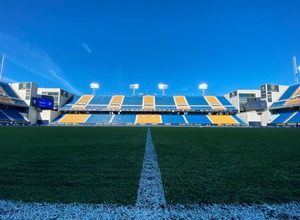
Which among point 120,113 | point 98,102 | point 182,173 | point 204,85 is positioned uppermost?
point 204,85

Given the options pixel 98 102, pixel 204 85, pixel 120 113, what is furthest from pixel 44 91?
pixel 204 85

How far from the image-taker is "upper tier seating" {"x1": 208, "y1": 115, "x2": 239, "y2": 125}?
32.5m

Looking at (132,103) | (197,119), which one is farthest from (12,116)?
(197,119)

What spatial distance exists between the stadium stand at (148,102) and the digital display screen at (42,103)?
19.4 meters

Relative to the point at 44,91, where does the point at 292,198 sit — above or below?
below

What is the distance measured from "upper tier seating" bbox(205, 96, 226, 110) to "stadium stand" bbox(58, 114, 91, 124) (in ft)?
92.6

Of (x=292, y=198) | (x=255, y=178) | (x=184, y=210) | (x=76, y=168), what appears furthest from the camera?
(x=76, y=168)

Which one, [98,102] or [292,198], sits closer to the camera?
[292,198]

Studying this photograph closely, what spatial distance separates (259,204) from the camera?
1170 mm

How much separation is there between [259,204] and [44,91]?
41.5 m

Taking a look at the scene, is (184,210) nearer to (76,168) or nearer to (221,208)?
(221,208)

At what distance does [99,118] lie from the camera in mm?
34281

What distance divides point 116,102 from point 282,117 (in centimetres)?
3410

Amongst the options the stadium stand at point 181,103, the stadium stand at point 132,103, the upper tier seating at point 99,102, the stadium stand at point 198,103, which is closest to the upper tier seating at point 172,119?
the stadium stand at point 181,103
